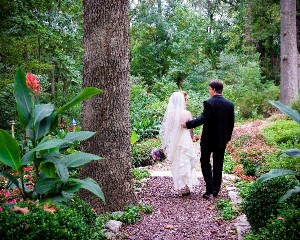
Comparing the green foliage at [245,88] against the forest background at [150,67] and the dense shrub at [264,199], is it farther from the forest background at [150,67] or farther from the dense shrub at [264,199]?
the dense shrub at [264,199]

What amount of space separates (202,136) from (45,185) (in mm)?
3098

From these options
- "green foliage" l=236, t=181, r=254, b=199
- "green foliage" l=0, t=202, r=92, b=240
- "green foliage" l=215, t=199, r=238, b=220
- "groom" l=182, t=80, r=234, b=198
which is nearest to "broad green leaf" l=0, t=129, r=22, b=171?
"green foliage" l=0, t=202, r=92, b=240

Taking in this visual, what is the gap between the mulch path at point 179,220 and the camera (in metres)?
4.21

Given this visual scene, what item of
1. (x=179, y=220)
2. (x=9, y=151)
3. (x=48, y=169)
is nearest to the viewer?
(x=9, y=151)

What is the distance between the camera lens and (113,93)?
14.9 feet

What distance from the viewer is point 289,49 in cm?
1337

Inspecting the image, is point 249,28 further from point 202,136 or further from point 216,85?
point 202,136

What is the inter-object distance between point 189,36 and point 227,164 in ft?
51.9

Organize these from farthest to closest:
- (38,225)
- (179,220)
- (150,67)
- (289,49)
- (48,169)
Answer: (150,67), (289,49), (179,220), (48,169), (38,225)

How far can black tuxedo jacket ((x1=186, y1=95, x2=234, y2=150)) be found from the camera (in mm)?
5473

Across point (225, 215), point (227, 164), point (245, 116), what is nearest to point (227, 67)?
point (245, 116)

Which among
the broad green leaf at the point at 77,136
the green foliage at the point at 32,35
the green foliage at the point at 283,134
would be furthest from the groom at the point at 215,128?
the green foliage at the point at 32,35

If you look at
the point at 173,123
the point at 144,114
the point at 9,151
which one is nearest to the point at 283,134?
the point at 173,123

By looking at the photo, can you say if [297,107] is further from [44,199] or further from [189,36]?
[189,36]
